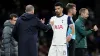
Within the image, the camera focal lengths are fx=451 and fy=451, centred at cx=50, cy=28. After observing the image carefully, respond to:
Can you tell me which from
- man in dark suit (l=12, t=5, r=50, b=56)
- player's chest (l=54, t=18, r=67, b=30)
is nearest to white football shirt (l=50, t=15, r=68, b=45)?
player's chest (l=54, t=18, r=67, b=30)

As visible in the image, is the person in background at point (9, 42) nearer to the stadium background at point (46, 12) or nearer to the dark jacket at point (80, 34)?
the dark jacket at point (80, 34)

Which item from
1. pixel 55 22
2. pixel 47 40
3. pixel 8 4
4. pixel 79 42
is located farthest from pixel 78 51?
pixel 8 4

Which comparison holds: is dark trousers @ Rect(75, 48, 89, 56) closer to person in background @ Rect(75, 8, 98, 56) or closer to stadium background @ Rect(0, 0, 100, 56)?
person in background @ Rect(75, 8, 98, 56)

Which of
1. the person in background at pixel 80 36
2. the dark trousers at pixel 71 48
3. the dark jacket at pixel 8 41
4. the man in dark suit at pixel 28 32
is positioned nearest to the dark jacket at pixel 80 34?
the person in background at pixel 80 36

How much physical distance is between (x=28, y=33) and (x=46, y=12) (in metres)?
8.86

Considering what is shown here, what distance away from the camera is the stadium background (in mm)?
19781

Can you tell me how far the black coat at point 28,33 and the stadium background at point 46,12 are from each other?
23.0 feet

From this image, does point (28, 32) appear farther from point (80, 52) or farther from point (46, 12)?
point (46, 12)

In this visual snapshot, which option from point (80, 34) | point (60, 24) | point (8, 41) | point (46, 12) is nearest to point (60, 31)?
point (60, 24)

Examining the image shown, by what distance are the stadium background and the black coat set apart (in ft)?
23.0

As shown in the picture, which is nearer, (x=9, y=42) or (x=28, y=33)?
(x=28, y=33)

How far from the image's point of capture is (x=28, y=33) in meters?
12.1

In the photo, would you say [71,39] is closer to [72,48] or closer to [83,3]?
[72,48]

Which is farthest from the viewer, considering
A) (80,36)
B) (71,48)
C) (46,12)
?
(46,12)
